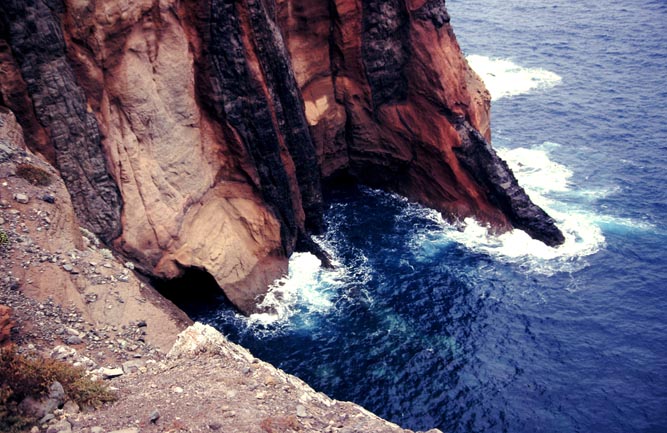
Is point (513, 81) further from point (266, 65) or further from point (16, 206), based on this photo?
point (16, 206)

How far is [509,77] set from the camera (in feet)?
292

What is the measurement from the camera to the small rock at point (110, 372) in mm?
26641

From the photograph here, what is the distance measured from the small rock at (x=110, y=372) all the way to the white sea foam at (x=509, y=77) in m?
69.2

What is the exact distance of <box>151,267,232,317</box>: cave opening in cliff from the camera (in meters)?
47.1

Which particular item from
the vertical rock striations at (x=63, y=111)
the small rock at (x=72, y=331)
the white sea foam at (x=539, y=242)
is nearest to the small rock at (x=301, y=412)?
the small rock at (x=72, y=331)

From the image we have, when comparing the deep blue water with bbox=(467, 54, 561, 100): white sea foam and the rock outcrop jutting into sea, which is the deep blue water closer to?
the rock outcrop jutting into sea

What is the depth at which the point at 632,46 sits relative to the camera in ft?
301

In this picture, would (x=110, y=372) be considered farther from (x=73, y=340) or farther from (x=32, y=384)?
(x=32, y=384)

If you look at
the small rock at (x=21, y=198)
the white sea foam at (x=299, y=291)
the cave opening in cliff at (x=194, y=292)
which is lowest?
the white sea foam at (x=299, y=291)

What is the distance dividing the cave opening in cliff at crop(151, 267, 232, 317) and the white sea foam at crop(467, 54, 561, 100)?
51.9 metres

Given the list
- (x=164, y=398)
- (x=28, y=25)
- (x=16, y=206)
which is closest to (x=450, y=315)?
(x=164, y=398)

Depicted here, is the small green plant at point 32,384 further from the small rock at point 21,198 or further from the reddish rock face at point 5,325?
the small rock at point 21,198

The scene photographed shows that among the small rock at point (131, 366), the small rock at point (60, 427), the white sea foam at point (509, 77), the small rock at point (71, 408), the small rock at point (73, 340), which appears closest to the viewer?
the small rock at point (60, 427)

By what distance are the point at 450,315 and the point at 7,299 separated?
103ft
